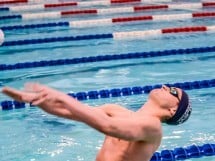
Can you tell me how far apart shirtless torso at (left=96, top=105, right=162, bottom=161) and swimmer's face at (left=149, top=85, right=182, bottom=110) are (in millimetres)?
134

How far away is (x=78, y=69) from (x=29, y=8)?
4798mm

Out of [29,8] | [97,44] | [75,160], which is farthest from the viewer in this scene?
[29,8]

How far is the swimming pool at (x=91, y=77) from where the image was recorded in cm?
412

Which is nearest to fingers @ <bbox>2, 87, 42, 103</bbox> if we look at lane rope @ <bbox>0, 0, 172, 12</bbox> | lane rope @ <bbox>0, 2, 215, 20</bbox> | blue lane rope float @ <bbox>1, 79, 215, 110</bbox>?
blue lane rope float @ <bbox>1, 79, 215, 110</bbox>

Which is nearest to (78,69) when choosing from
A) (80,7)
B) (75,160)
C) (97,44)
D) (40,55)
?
(40,55)

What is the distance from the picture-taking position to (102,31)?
8.41 metres

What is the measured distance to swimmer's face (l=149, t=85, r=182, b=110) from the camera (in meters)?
2.59

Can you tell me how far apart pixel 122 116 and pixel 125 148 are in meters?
0.21

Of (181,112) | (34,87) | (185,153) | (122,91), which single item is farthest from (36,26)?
(34,87)

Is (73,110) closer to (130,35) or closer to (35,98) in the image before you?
(35,98)

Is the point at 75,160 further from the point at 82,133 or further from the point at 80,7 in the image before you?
the point at 80,7

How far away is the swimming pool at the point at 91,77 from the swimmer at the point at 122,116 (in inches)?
48.8

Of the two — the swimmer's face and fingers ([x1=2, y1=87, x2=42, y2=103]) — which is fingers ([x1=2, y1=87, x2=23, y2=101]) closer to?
fingers ([x1=2, y1=87, x2=42, y2=103])

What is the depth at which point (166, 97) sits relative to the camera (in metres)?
2.61
